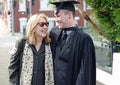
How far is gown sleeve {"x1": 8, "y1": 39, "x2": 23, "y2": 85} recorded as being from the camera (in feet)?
15.0

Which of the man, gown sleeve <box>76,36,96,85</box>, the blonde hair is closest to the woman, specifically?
the blonde hair

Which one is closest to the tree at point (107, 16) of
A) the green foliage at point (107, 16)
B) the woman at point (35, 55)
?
the green foliage at point (107, 16)

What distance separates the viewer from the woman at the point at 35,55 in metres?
4.46

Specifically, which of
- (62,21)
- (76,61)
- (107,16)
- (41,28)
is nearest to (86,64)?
(76,61)

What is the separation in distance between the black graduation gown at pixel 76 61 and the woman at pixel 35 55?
0.45 feet

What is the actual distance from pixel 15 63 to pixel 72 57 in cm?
70

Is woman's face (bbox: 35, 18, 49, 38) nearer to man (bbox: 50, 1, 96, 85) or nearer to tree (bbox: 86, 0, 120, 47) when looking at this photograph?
man (bbox: 50, 1, 96, 85)

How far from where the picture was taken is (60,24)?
4.33 m

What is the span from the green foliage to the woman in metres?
5.19

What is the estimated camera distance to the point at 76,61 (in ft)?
14.3

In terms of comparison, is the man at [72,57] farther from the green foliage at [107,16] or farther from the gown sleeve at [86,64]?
the green foliage at [107,16]

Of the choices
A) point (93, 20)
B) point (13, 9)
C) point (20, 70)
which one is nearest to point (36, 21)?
point (20, 70)

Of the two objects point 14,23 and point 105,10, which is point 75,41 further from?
point 14,23

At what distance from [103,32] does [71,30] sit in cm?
673
